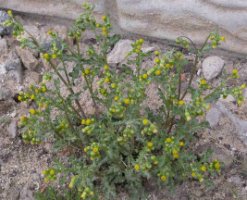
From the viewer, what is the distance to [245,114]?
279 cm

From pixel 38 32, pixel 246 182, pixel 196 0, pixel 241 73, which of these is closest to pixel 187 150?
pixel 246 182

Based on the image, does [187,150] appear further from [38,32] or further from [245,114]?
[38,32]

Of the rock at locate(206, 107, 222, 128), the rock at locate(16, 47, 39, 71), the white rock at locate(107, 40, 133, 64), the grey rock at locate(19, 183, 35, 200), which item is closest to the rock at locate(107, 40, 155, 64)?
the white rock at locate(107, 40, 133, 64)

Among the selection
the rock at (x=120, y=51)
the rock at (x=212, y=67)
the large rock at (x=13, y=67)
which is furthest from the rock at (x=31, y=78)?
the rock at (x=212, y=67)

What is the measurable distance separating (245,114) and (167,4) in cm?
80

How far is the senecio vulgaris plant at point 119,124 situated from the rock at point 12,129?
1.18 feet

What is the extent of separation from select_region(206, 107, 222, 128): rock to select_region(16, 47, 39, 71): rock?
1125 millimetres

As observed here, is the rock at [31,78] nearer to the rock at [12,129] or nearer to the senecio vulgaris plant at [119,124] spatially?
the rock at [12,129]

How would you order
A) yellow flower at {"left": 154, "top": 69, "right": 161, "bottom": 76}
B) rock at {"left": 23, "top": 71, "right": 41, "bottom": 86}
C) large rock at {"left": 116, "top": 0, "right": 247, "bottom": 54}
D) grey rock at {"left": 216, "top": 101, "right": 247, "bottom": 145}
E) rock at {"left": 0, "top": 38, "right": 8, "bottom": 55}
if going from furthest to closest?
rock at {"left": 0, "top": 38, "right": 8, "bottom": 55} → rock at {"left": 23, "top": 71, "right": 41, "bottom": 86} → large rock at {"left": 116, "top": 0, "right": 247, "bottom": 54} → grey rock at {"left": 216, "top": 101, "right": 247, "bottom": 145} → yellow flower at {"left": 154, "top": 69, "right": 161, "bottom": 76}

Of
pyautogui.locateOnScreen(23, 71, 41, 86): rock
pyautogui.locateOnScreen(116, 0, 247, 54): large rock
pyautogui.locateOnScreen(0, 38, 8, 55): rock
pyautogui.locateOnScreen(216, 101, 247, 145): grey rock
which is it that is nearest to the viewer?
pyautogui.locateOnScreen(216, 101, 247, 145): grey rock

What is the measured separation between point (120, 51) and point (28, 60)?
58cm

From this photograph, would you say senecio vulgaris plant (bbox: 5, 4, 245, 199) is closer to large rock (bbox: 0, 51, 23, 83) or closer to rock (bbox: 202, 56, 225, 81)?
rock (bbox: 202, 56, 225, 81)

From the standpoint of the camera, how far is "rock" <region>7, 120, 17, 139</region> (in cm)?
275

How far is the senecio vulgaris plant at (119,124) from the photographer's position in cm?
206
